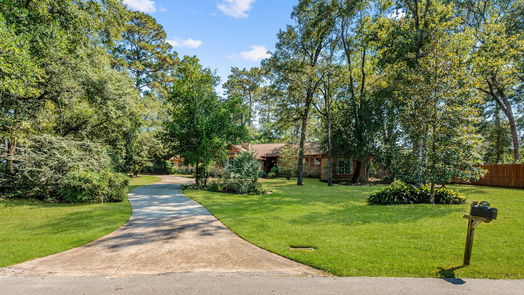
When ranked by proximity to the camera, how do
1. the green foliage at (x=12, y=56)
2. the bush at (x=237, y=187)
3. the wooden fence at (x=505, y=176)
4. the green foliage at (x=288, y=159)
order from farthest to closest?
the green foliage at (x=288, y=159) → the wooden fence at (x=505, y=176) → the bush at (x=237, y=187) → the green foliage at (x=12, y=56)

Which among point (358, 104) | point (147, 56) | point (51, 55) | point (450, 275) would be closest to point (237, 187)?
point (51, 55)

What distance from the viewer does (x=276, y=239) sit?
19.8ft

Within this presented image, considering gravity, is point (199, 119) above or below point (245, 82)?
below

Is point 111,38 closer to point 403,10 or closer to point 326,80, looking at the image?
point 326,80

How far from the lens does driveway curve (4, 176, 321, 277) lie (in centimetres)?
441

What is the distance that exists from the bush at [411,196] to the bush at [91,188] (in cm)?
1199

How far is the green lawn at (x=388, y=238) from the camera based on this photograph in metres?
4.34

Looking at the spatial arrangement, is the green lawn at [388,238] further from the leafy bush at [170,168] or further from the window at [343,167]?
the leafy bush at [170,168]

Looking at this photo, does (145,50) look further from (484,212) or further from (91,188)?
(484,212)

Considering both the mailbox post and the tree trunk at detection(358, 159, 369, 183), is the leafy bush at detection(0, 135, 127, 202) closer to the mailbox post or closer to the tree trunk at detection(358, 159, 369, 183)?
the mailbox post

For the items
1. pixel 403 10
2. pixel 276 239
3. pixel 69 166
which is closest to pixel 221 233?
pixel 276 239

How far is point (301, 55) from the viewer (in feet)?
75.9

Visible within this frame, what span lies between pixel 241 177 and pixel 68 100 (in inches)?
407

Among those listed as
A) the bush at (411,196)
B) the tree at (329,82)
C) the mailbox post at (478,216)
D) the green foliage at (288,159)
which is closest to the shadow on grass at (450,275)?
the mailbox post at (478,216)
